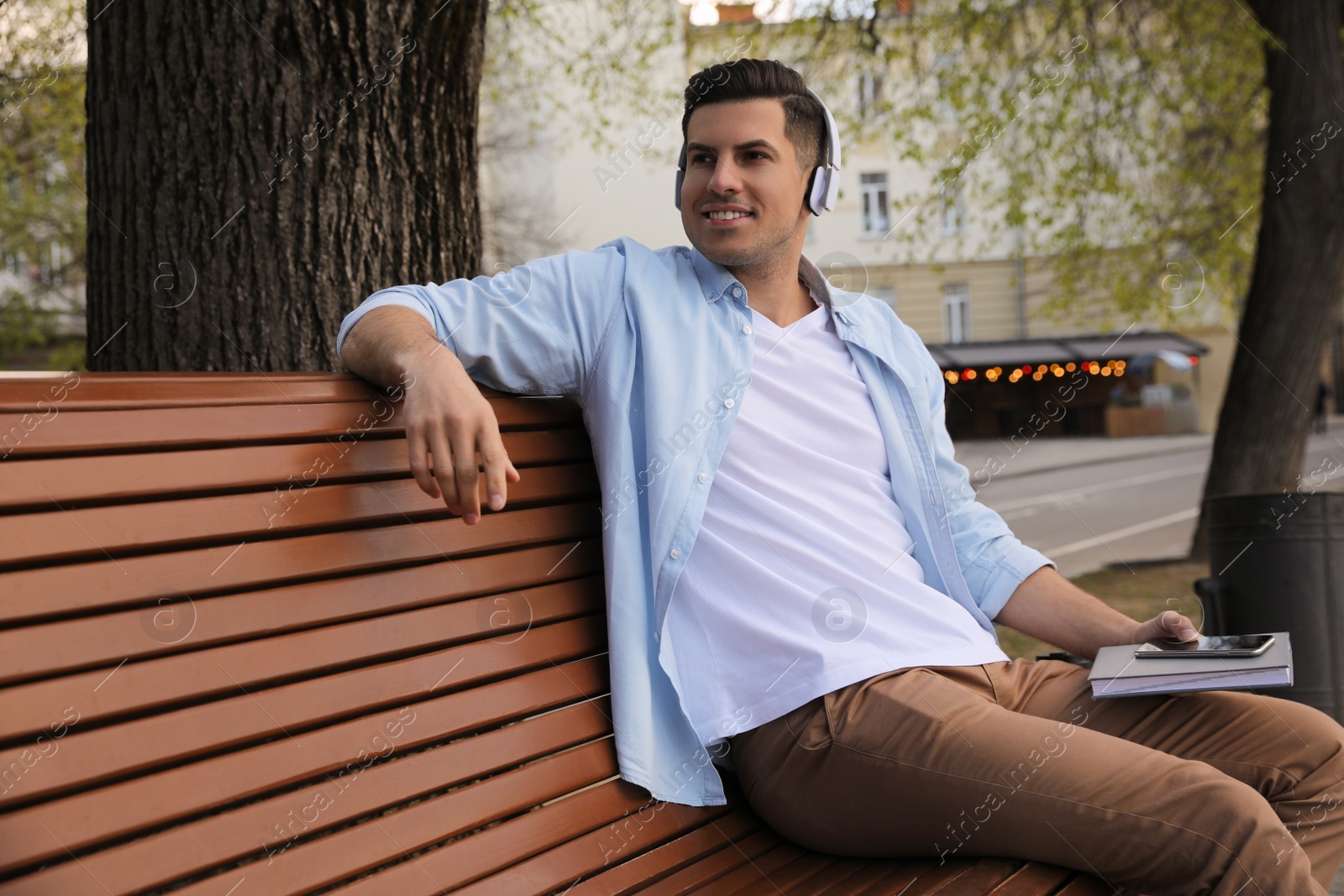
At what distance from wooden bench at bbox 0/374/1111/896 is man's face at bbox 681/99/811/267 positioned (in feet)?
1.80

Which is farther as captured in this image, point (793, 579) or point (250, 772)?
point (793, 579)

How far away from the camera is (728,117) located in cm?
268

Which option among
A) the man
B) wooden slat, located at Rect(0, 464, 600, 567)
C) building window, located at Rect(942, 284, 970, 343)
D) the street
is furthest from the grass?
building window, located at Rect(942, 284, 970, 343)

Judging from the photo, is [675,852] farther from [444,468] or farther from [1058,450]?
[1058,450]

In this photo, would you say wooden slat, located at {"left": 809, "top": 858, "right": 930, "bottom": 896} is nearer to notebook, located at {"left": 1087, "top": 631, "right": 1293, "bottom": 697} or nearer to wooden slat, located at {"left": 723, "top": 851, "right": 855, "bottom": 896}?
wooden slat, located at {"left": 723, "top": 851, "right": 855, "bottom": 896}

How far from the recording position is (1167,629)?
2.52m

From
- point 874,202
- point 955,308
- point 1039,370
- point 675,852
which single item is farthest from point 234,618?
point 1039,370

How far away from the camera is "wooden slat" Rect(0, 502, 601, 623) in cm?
160

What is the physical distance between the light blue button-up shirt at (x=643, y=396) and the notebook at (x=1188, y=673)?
1.19ft

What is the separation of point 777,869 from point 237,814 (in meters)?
1.02

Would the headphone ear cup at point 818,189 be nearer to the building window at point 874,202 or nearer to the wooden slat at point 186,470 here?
the wooden slat at point 186,470

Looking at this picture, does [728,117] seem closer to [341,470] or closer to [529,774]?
[341,470]

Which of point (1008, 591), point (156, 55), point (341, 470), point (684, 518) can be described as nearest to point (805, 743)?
point (684, 518)

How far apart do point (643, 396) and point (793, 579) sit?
473 millimetres
